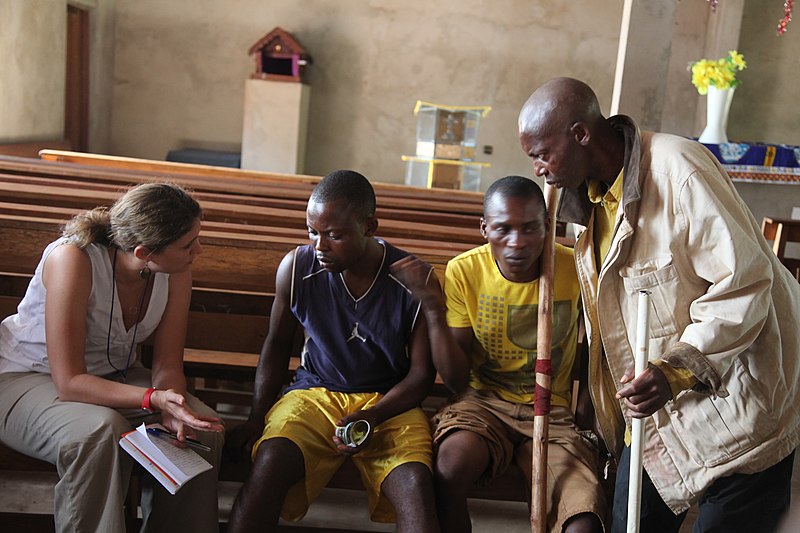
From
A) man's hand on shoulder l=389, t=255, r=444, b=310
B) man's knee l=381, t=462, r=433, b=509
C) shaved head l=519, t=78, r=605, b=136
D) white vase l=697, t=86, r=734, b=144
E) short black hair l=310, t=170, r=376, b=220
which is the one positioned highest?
white vase l=697, t=86, r=734, b=144

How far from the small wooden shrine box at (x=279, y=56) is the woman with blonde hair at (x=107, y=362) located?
9019 mm

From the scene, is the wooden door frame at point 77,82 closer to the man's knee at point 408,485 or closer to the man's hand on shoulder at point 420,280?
the man's hand on shoulder at point 420,280

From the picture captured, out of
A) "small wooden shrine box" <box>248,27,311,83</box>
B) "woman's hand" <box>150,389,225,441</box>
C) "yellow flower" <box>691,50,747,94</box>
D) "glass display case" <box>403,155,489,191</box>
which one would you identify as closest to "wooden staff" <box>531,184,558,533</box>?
"woman's hand" <box>150,389,225,441</box>

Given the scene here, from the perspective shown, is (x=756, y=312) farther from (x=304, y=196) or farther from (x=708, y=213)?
(x=304, y=196)

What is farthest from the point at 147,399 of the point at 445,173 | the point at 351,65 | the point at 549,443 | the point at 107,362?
the point at 351,65

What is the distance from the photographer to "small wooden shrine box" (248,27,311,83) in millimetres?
11305

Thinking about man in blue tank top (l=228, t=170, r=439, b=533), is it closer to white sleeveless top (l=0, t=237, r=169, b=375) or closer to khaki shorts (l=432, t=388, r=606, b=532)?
khaki shorts (l=432, t=388, r=606, b=532)

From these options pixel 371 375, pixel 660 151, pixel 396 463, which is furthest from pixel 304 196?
→ pixel 660 151

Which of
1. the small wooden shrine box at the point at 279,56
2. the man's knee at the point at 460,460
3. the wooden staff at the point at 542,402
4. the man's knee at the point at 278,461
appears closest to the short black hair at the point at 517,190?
the wooden staff at the point at 542,402

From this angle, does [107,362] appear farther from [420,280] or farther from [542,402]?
[542,402]

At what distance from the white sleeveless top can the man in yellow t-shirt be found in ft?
2.80

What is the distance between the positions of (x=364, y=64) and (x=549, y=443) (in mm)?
9951

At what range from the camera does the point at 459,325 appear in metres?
2.60

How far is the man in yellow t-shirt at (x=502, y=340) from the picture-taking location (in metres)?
2.46
